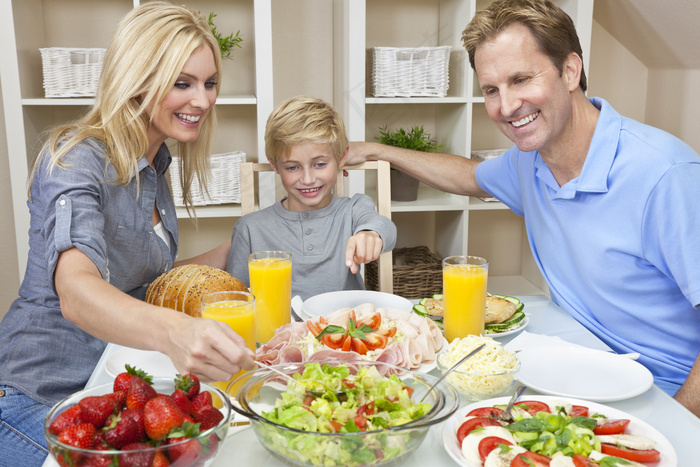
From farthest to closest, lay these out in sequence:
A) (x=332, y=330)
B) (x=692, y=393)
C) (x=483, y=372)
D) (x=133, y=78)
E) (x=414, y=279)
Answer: (x=414, y=279), (x=133, y=78), (x=692, y=393), (x=332, y=330), (x=483, y=372)

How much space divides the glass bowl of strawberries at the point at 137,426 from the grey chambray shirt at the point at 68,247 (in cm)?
48

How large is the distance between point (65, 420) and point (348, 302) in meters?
0.82

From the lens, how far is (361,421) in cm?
78

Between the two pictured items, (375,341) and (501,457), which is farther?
(375,341)

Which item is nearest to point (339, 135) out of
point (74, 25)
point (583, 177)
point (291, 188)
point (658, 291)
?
point (291, 188)

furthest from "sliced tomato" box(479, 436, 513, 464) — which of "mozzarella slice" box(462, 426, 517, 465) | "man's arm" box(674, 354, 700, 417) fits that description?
"man's arm" box(674, 354, 700, 417)

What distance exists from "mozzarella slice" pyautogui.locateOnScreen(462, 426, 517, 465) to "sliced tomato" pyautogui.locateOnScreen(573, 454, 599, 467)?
0.08 metres

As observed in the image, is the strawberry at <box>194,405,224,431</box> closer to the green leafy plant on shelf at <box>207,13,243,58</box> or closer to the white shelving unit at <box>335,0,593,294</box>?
the white shelving unit at <box>335,0,593,294</box>

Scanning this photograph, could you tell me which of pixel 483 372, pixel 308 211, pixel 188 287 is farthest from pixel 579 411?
pixel 308 211

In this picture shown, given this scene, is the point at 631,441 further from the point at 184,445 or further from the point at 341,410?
the point at 184,445

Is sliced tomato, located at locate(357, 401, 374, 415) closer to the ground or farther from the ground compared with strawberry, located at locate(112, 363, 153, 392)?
closer to the ground

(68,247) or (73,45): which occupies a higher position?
(73,45)

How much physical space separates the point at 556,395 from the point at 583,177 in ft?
2.02

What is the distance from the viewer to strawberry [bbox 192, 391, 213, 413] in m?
0.77
